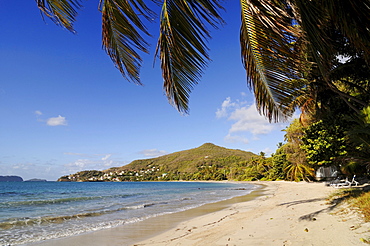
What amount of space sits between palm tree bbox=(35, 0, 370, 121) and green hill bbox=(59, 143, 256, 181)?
98579mm

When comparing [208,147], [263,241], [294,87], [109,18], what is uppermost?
[208,147]

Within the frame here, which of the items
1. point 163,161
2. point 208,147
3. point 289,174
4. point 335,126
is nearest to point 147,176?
point 163,161

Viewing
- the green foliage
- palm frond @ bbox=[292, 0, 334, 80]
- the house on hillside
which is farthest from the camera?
the house on hillside

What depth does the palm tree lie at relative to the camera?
2160mm

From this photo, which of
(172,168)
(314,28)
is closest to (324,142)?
(314,28)

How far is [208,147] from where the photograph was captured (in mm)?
181500

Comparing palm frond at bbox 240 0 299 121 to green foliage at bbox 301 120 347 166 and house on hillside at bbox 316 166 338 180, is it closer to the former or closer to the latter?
green foliage at bbox 301 120 347 166

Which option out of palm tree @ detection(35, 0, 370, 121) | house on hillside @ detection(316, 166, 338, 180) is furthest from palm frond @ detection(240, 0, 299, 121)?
house on hillside @ detection(316, 166, 338, 180)

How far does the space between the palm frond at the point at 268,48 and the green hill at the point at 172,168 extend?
323 feet

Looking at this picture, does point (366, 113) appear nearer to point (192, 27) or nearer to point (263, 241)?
point (263, 241)

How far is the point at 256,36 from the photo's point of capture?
245 centimetres

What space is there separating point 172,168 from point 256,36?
140 m

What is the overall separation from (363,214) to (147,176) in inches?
5258

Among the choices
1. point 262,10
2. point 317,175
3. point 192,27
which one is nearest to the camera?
point 262,10
